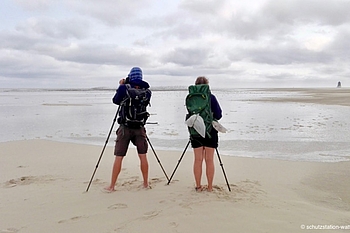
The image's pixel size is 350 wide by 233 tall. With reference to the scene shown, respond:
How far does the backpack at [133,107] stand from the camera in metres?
5.63

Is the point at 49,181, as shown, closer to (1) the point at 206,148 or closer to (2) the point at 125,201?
(2) the point at 125,201

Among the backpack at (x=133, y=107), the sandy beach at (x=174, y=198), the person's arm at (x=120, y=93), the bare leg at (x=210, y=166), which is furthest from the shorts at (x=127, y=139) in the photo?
the bare leg at (x=210, y=166)

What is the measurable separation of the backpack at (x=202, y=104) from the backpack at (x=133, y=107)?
88 cm

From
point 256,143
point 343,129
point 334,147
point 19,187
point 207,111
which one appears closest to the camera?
point 207,111

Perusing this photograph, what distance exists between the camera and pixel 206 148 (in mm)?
5660

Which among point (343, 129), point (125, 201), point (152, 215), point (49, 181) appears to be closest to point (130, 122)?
point (125, 201)

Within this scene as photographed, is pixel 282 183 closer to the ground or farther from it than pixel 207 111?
closer to the ground

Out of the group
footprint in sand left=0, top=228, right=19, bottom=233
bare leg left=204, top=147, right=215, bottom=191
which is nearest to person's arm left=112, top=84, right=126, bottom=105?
bare leg left=204, top=147, right=215, bottom=191

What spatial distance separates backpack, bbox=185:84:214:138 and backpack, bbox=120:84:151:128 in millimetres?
880

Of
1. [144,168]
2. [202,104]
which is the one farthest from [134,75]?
[144,168]

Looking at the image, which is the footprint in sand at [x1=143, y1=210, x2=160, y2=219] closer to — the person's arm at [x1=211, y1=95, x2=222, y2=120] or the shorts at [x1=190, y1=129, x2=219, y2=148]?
the shorts at [x1=190, y1=129, x2=219, y2=148]

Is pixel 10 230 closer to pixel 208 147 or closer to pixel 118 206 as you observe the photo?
pixel 118 206

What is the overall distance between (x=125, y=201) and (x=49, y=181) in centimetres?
227

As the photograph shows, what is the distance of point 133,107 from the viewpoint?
5656 millimetres
